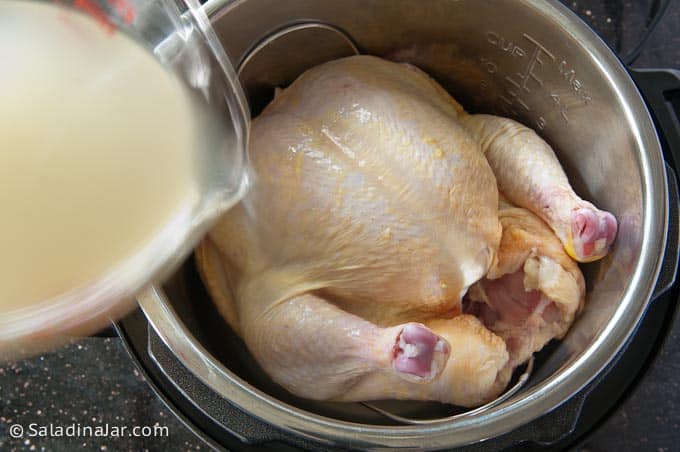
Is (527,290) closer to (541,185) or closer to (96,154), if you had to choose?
(541,185)

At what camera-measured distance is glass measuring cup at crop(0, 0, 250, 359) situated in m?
0.50

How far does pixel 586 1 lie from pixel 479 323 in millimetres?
605

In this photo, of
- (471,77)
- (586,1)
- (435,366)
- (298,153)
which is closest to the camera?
(435,366)

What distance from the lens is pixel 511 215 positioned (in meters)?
0.80

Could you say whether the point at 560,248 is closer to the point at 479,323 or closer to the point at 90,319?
the point at 479,323

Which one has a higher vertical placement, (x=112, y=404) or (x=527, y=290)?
(x=527, y=290)

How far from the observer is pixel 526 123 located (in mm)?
876

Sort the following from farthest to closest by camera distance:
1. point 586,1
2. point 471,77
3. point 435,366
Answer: point 586,1, point 471,77, point 435,366

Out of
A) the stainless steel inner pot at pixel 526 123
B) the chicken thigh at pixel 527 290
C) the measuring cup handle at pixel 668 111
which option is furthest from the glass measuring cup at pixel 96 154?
the measuring cup handle at pixel 668 111

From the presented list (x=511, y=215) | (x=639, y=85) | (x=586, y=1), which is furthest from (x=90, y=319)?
(x=586, y=1)

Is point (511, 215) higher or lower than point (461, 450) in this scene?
higher

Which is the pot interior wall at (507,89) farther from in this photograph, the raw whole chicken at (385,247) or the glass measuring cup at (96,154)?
the glass measuring cup at (96,154)

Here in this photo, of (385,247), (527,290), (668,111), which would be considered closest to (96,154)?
(385,247)

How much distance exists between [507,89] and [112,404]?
71 centimetres
